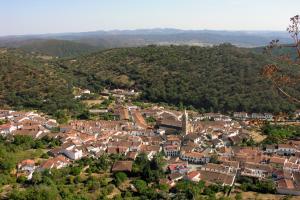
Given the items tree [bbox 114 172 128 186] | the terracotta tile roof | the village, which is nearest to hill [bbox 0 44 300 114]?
the village

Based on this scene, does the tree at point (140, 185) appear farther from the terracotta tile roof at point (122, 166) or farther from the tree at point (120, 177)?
the terracotta tile roof at point (122, 166)

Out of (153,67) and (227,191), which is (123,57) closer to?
(153,67)

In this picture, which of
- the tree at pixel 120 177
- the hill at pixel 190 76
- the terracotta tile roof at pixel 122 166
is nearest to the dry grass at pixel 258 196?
the tree at pixel 120 177

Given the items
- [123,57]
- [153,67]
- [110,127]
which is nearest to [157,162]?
[110,127]

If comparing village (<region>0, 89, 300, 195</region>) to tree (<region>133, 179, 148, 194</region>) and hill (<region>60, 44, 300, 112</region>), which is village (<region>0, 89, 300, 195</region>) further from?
hill (<region>60, 44, 300, 112</region>)

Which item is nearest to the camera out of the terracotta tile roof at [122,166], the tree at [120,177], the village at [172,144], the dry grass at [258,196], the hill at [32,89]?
the dry grass at [258,196]

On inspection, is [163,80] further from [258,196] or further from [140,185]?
[258,196]

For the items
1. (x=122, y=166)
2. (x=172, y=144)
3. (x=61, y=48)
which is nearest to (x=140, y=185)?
(x=122, y=166)
